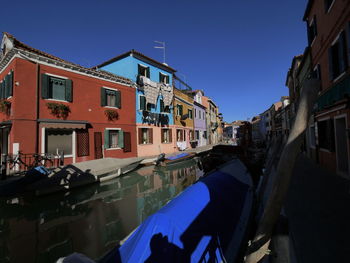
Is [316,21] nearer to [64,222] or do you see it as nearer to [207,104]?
[64,222]

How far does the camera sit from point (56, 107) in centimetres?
1051

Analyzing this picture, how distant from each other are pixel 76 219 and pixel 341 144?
36.7 ft

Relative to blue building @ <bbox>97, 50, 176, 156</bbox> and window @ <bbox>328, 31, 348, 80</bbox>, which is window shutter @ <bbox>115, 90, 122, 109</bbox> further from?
window @ <bbox>328, 31, 348, 80</bbox>

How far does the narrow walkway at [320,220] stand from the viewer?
9.12 ft

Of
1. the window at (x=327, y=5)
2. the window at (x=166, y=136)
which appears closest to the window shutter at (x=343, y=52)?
the window at (x=327, y=5)

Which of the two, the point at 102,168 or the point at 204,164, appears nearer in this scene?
the point at 102,168

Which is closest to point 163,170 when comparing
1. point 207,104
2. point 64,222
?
point 64,222

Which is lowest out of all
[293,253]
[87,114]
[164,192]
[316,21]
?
[164,192]

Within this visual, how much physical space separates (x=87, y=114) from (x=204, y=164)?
9.08 m

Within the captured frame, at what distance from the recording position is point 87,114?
12188 millimetres

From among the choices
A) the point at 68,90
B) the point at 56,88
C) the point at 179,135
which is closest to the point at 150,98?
the point at 179,135

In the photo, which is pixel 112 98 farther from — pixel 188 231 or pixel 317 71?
pixel 317 71

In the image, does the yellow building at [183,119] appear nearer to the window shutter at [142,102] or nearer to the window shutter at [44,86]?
the window shutter at [142,102]

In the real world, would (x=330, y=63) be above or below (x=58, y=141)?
above
